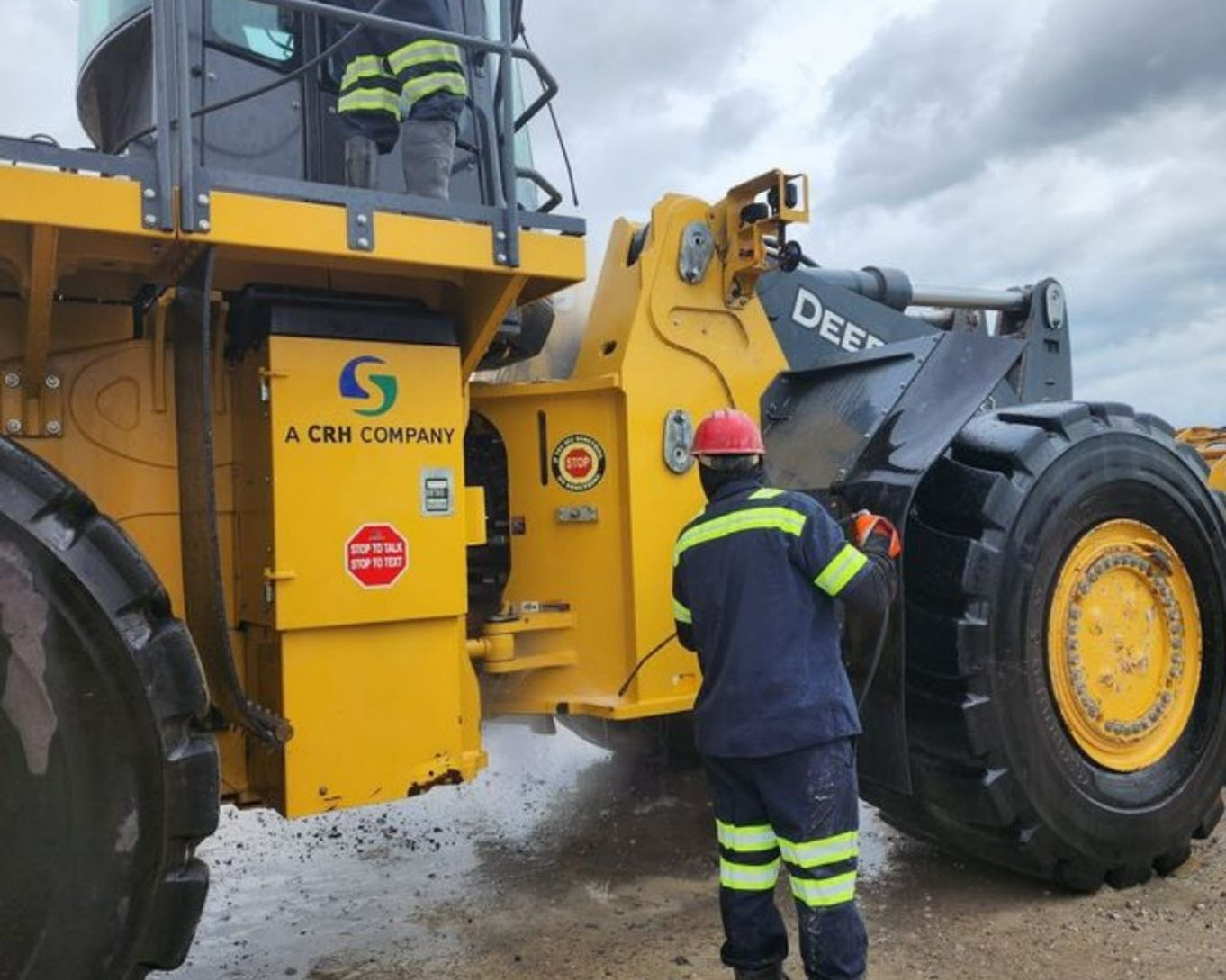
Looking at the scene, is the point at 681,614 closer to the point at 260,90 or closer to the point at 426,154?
the point at 426,154

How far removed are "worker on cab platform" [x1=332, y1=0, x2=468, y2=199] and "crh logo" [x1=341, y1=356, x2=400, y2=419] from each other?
1.59ft

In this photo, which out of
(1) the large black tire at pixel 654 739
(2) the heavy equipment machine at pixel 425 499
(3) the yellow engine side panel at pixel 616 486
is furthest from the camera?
(1) the large black tire at pixel 654 739

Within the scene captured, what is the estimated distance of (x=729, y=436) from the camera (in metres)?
3.17

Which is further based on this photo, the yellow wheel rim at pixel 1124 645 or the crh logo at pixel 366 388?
the yellow wheel rim at pixel 1124 645

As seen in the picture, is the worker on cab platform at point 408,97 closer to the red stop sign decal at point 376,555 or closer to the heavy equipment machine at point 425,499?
the heavy equipment machine at point 425,499

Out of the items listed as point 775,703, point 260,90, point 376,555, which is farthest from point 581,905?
point 260,90

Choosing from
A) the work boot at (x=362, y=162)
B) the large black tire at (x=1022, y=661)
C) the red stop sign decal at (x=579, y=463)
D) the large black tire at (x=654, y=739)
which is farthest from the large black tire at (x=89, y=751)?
the large black tire at (x=654, y=739)

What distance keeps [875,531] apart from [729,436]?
0.50 meters

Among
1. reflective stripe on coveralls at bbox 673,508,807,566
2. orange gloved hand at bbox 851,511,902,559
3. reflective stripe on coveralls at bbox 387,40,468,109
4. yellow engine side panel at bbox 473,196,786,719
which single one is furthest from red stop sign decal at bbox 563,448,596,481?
reflective stripe on coveralls at bbox 387,40,468,109

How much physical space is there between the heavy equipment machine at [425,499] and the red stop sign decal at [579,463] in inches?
0.8

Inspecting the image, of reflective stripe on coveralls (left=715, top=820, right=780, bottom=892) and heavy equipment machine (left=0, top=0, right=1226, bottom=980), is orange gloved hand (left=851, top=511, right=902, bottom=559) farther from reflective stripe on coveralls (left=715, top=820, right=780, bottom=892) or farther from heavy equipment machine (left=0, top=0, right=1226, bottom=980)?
reflective stripe on coveralls (left=715, top=820, right=780, bottom=892)

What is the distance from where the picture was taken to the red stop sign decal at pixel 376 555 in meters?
3.08

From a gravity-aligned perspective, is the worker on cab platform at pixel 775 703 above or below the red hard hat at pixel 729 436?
below

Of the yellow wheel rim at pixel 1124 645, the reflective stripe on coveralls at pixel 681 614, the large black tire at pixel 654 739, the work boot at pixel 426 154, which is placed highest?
the work boot at pixel 426 154
